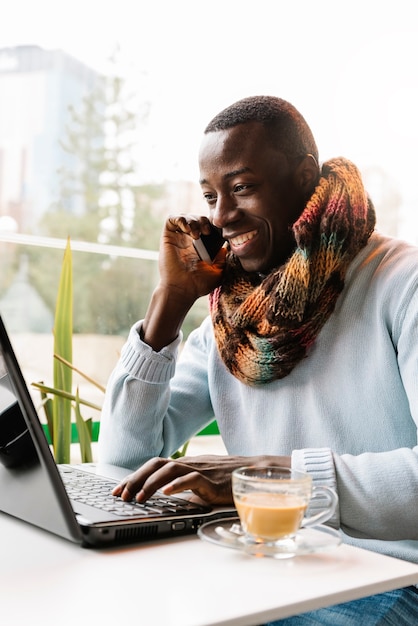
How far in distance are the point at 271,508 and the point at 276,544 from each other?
0.05 m

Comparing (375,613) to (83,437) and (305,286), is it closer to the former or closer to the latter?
(305,286)

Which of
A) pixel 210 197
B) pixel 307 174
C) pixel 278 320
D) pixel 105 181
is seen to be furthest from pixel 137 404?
pixel 105 181

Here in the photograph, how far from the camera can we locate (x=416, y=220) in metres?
4.98

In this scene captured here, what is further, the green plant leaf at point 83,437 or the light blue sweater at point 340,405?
the green plant leaf at point 83,437

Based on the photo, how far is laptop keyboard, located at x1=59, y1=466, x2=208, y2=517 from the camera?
3.10 ft

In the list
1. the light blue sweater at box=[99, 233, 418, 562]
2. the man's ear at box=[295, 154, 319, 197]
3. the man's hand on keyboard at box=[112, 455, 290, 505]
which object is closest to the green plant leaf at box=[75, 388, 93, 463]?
the light blue sweater at box=[99, 233, 418, 562]

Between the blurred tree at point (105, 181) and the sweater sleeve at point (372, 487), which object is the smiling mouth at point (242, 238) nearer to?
the sweater sleeve at point (372, 487)

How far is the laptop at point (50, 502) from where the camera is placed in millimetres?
798

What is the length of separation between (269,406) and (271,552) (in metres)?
0.63

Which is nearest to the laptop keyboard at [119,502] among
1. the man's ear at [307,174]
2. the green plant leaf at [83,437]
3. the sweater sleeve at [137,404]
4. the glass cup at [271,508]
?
the glass cup at [271,508]

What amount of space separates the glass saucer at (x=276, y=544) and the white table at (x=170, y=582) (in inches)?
0.4

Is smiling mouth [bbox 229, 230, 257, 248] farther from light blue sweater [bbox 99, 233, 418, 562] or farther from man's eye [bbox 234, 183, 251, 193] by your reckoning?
light blue sweater [bbox 99, 233, 418, 562]

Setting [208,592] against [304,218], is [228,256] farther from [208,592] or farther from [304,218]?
[208,592]

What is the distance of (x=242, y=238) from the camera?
1546 mm
